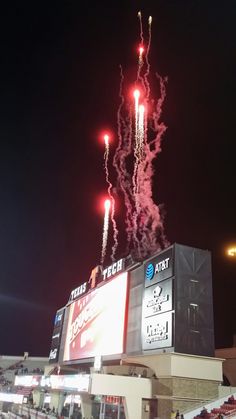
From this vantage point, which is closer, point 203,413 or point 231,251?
point 203,413

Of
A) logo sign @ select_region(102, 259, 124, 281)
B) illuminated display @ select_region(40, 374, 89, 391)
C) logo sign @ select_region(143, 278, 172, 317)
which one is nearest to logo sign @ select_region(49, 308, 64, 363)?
illuminated display @ select_region(40, 374, 89, 391)

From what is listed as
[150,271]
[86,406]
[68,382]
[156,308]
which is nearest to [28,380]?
[86,406]

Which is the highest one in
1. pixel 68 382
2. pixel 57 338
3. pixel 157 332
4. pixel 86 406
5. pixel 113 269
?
pixel 113 269

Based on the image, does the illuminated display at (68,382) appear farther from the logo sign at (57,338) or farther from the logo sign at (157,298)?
the logo sign at (57,338)

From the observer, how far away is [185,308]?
96.8 feet

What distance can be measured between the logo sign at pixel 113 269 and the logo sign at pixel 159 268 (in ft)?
17.5

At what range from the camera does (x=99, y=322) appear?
130ft

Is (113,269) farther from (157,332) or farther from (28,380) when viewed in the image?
(28,380)

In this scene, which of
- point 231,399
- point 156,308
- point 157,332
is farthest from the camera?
point 156,308

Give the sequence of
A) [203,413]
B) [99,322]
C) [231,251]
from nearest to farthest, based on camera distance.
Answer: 1. [203,413]
2. [99,322]
3. [231,251]

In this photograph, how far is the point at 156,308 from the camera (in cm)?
3108

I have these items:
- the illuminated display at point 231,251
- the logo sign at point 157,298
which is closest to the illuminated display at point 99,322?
the logo sign at point 157,298

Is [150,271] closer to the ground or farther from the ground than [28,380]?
farther from the ground

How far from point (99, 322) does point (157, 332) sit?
1098 cm
